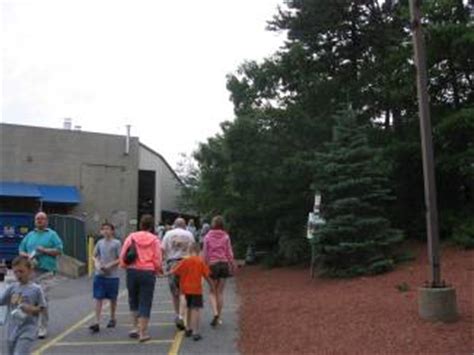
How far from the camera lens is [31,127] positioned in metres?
48.8

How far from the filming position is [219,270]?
13727 mm

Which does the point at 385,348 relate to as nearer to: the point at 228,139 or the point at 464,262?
the point at 464,262

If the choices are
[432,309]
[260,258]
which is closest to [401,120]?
[260,258]

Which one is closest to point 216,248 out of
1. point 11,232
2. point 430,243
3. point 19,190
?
point 430,243

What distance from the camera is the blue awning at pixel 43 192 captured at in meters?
46.1

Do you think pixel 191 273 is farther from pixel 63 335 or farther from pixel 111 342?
pixel 63 335

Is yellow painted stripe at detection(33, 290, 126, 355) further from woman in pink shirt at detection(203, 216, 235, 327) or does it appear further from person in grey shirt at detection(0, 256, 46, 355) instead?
person in grey shirt at detection(0, 256, 46, 355)

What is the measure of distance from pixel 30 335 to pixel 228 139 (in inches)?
654

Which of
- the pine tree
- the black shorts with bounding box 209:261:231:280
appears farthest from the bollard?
the pine tree

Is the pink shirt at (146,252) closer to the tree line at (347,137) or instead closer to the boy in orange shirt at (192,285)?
the boy in orange shirt at (192,285)

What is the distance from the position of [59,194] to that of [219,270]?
35711mm

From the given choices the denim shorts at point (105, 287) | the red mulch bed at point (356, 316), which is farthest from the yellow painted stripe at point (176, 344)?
the denim shorts at point (105, 287)

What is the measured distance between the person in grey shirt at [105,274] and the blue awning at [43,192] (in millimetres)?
33723

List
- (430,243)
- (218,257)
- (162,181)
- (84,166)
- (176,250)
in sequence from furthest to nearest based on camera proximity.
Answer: (162,181) < (84,166) < (218,257) < (176,250) < (430,243)
